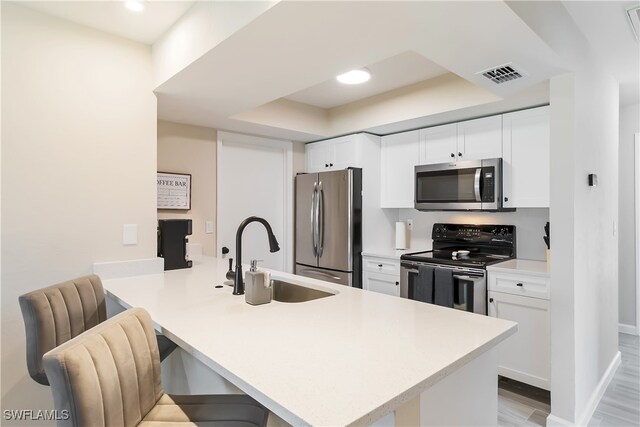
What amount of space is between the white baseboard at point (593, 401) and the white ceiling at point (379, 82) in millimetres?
2415

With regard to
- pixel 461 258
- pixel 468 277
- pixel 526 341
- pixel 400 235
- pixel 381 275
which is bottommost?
Result: pixel 526 341

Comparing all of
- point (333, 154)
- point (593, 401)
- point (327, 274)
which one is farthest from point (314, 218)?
point (593, 401)

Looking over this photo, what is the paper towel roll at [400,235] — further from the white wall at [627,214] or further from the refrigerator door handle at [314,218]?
the white wall at [627,214]

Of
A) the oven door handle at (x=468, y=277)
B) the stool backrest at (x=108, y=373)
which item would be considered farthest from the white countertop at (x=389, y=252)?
the stool backrest at (x=108, y=373)

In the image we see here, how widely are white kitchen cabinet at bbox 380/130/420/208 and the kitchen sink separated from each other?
175 centimetres

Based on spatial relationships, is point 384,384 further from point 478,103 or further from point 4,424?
point 478,103

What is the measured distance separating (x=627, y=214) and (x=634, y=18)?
248 centimetres

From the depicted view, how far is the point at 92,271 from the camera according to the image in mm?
2098

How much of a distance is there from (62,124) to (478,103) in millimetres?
2703

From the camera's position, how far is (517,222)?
3043 mm

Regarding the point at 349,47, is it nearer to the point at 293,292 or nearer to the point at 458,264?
the point at 293,292

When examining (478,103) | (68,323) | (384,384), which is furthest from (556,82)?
(68,323)

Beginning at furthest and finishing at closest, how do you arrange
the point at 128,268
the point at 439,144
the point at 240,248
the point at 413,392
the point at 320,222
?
the point at 320,222, the point at 439,144, the point at 128,268, the point at 240,248, the point at 413,392

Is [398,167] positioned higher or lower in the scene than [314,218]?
higher
